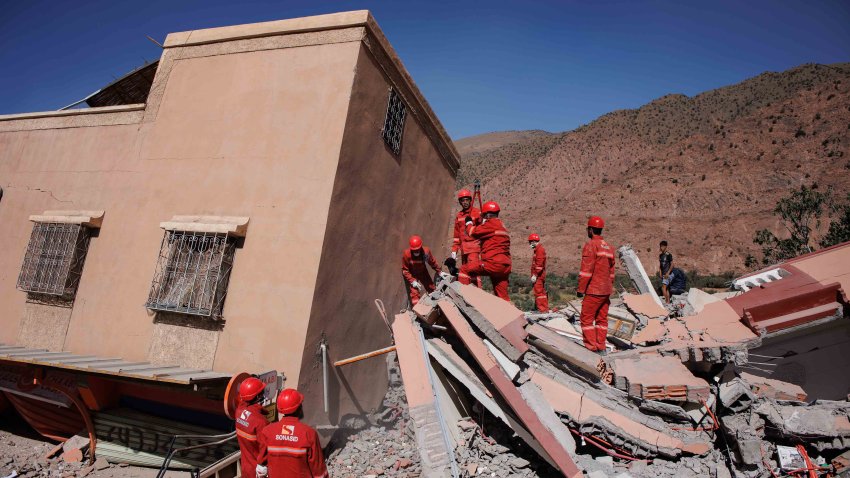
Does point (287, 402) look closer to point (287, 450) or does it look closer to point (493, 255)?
point (287, 450)

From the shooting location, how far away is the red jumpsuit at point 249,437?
423cm

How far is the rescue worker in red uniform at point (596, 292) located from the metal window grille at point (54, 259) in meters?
8.11

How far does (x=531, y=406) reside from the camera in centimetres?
464

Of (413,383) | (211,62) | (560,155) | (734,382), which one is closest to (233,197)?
(211,62)

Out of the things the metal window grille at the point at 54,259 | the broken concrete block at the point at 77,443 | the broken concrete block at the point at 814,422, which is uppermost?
the metal window grille at the point at 54,259

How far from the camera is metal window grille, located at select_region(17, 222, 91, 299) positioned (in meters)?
7.16

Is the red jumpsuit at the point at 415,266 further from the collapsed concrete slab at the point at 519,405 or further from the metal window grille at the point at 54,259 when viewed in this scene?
the metal window grille at the point at 54,259

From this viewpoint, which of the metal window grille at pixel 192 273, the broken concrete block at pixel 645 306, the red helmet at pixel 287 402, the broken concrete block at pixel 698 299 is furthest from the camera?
the broken concrete block at pixel 698 299

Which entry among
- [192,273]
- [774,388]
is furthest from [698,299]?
[192,273]

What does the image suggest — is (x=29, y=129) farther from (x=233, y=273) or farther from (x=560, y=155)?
(x=560, y=155)

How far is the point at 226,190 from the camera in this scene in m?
6.53

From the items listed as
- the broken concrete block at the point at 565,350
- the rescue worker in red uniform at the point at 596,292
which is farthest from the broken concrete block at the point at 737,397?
the rescue worker in red uniform at the point at 596,292

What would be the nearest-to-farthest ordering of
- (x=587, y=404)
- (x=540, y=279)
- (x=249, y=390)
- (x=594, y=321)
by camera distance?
(x=249, y=390), (x=587, y=404), (x=594, y=321), (x=540, y=279)

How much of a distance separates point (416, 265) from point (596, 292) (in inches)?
114
